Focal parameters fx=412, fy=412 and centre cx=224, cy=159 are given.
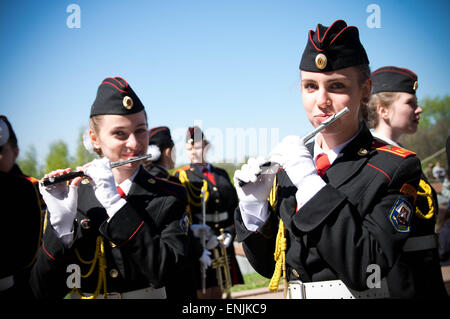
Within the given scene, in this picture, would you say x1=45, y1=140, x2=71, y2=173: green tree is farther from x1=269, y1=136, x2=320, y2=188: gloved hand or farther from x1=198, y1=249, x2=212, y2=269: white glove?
x1=269, y1=136, x2=320, y2=188: gloved hand

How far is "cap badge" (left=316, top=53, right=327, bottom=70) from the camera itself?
239 cm

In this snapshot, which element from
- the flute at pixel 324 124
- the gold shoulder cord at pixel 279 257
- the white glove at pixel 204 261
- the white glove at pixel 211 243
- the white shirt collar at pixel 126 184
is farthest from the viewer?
the white glove at pixel 211 243

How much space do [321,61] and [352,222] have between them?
94 cm

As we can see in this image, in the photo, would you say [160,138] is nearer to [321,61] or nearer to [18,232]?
[18,232]

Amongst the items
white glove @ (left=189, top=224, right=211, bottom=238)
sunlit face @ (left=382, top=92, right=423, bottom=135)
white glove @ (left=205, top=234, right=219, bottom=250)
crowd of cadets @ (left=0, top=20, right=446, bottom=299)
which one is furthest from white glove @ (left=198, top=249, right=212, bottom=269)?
sunlit face @ (left=382, top=92, right=423, bottom=135)

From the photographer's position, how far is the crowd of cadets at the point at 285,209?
226 cm

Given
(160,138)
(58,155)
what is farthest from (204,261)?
(58,155)

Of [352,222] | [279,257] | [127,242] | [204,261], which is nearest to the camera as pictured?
[352,222]

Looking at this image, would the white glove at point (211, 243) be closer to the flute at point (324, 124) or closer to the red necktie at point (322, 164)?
the red necktie at point (322, 164)

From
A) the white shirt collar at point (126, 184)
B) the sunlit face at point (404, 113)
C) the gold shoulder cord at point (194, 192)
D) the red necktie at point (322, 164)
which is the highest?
the sunlit face at point (404, 113)

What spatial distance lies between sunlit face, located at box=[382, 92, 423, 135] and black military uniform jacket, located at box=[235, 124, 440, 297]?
184 centimetres

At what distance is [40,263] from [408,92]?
3764 mm

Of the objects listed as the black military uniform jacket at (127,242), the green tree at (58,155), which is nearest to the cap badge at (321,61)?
the black military uniform jacket at (127,242)

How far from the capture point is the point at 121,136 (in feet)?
10.6
